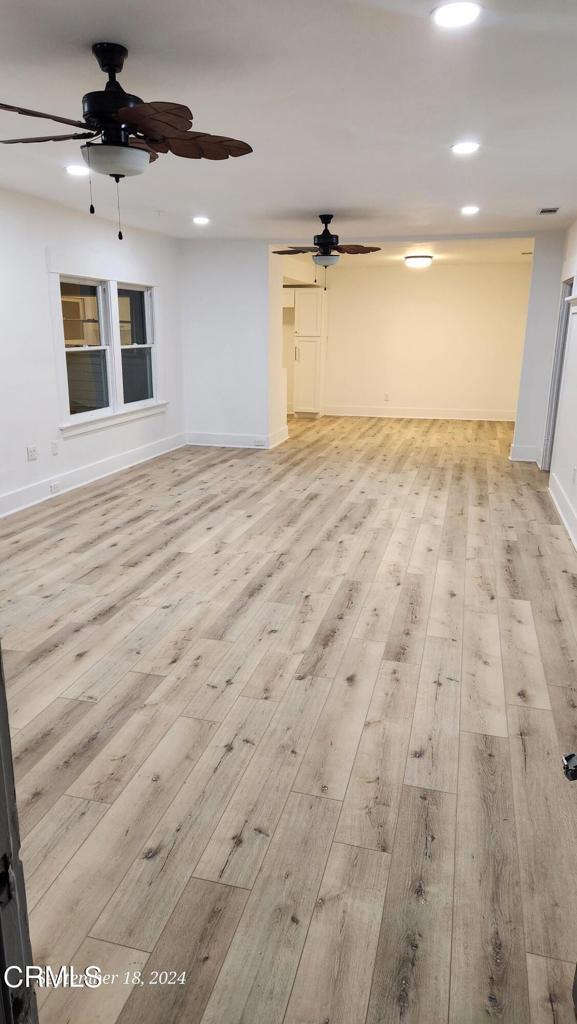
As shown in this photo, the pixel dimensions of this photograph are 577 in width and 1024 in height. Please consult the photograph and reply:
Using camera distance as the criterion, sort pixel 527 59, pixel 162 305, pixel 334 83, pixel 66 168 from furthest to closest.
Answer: pixel 162 305 → pixel 66 168 → pixel 334 83 → pixel 527 59

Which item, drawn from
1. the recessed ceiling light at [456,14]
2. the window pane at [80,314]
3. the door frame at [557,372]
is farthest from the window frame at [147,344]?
the recessed ceiling light at [456,14]

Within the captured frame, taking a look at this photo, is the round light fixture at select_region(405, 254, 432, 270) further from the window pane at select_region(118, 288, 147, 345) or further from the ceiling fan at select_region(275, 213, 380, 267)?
the window pane at select_region(118, 288, 147, 345)

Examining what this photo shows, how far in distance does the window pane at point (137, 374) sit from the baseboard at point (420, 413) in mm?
4414

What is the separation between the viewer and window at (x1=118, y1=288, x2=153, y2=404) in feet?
22.4

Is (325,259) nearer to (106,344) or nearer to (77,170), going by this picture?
(106,344)

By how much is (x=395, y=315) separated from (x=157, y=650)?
28.9 ft

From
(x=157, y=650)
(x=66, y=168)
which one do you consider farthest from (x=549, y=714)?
(x=66, y=168)

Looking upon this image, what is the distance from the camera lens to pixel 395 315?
1055 centimetres

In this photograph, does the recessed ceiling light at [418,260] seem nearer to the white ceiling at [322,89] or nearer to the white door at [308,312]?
the white door at [308,312]

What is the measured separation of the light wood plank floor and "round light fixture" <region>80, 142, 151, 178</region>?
2.03m

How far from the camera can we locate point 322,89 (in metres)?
2.67

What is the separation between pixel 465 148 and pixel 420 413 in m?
7.45

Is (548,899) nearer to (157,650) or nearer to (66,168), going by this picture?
(157,650)
